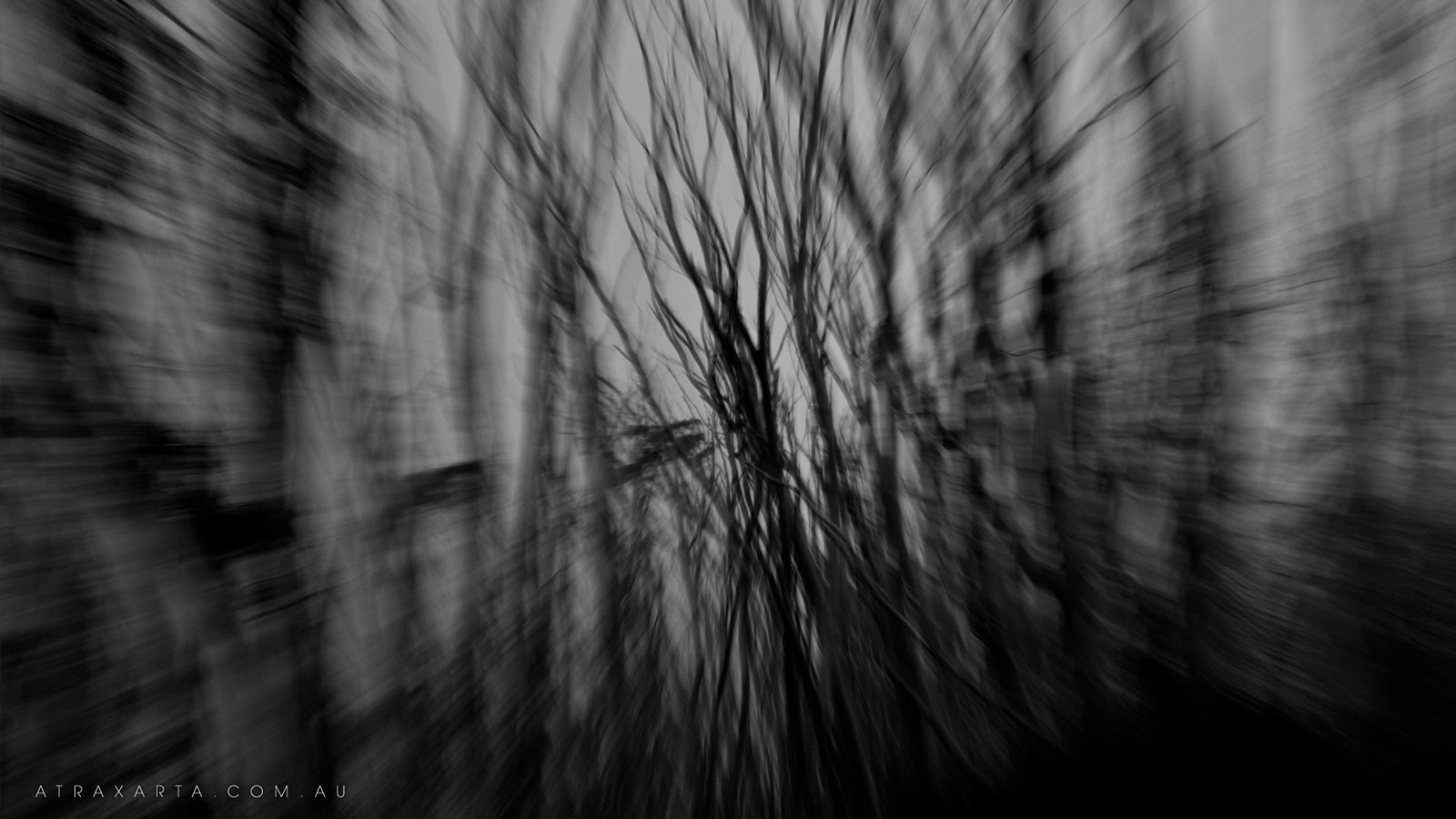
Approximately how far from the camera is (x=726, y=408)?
34cm

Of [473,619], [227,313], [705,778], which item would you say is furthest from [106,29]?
[705,778]

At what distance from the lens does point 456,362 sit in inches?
10.1

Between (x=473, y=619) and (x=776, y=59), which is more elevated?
(x=776, y=59)

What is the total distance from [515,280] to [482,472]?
7 cm

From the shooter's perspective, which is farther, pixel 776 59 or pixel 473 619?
pixel 776 59

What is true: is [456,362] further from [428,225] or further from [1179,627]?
[1179,627]

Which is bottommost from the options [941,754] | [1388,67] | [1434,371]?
[941,754]

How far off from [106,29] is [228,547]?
125 millimetres

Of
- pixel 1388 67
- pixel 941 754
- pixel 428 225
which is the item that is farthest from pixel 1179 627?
pixel 428 225

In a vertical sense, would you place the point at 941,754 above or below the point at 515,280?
below

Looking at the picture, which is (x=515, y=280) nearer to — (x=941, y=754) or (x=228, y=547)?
(x=228, y=547)

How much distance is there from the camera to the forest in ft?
0.58

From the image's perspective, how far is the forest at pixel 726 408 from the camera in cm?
18

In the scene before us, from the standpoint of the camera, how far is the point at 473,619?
10.0 inches
